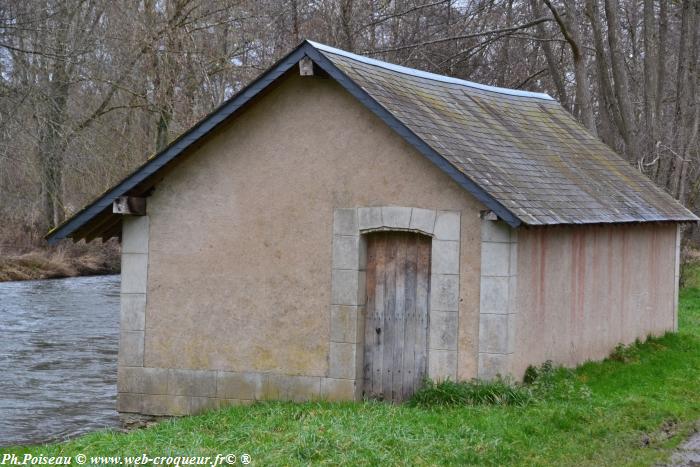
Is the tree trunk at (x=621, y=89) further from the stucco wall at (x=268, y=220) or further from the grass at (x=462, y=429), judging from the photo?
the stucco wall at (x=268, y=220)

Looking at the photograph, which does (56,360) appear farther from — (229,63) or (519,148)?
(229,63)

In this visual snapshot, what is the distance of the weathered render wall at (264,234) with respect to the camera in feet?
40.3

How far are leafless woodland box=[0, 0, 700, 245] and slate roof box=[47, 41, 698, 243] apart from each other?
691 cm

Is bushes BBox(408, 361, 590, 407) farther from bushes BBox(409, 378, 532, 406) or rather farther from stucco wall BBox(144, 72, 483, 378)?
stucco wall BBox(144, 72, 483, 378)

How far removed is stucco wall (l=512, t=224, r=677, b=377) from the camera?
40.7 ft

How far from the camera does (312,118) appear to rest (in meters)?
12.4

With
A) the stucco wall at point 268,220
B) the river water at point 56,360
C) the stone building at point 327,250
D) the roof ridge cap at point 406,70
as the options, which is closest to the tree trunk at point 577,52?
the roof ridge cap at point 406,70

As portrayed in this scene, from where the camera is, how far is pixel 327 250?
1244 cm

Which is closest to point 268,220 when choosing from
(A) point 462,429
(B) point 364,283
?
(B) point 364,283

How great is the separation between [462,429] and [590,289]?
196 inches

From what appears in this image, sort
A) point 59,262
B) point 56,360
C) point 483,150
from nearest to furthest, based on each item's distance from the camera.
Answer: point 483,150, point 56,360, point 59,262

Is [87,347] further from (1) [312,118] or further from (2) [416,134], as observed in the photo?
(2) [416,134]

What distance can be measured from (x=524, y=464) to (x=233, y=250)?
509 cm

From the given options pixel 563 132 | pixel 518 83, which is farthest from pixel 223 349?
pixel 518 83
